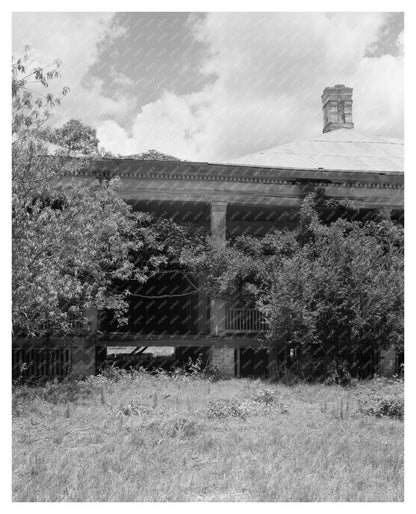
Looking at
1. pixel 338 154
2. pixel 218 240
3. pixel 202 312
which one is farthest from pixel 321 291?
pixel 338 154

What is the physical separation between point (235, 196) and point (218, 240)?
1465 mm

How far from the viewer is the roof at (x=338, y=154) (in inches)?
674

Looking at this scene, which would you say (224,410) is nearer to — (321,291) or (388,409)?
(388,409)

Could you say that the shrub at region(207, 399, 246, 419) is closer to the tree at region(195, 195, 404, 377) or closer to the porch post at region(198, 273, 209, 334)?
the tree at region(195, 195, 404, 377)

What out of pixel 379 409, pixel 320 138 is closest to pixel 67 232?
pixel 379 409

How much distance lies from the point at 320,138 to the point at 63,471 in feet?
55.1

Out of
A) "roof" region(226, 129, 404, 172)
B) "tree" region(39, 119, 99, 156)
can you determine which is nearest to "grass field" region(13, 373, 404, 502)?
"tree" region(39, 119, 99, 156)

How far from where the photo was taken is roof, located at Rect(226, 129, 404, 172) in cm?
1711

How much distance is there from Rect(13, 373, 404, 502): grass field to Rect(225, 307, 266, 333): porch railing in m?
3.27

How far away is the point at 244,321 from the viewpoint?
50.5ft

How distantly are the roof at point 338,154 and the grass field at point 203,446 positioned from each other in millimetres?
7701

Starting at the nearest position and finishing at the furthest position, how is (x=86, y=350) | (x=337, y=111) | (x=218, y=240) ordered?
1. (x=86, y=350)
2. (x=218, y=240)
3. (x=337, y=111)

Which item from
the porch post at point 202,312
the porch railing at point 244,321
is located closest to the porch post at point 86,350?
the porch railing at point 244,321

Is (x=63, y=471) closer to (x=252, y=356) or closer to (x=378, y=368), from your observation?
(x=378, y=368)
